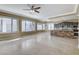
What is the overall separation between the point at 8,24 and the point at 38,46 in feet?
3.34

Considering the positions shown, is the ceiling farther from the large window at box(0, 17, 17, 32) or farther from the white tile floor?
the white tile floor

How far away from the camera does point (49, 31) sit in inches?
143

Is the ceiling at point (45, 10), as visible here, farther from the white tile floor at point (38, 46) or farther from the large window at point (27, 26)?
the white tile floor at point (38, 46)

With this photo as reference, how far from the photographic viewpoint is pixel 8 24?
3.41 meters

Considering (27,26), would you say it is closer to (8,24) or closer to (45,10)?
(8,24)

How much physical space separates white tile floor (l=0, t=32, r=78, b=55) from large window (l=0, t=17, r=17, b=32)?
319mm

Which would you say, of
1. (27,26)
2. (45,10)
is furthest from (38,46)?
(45,10)

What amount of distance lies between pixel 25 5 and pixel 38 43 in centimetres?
109

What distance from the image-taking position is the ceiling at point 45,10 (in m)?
3.26

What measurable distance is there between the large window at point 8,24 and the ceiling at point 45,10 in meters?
0.24

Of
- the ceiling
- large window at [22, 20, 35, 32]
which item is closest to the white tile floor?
large window at [22, 20, 35, 32]

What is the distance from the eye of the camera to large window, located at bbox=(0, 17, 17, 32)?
10.9 ft

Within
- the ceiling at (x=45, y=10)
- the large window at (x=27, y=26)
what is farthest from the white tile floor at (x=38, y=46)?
the ceiling at (x=45, y=10)

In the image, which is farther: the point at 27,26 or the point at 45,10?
the point at 27,26
